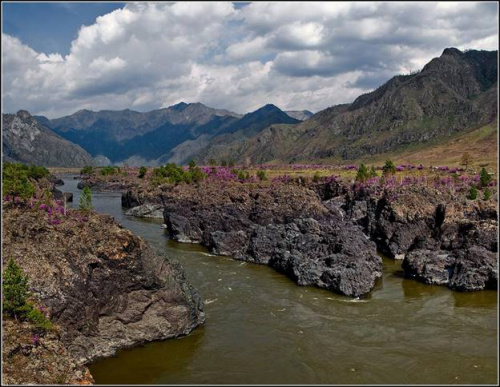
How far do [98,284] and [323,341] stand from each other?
17.8 metres

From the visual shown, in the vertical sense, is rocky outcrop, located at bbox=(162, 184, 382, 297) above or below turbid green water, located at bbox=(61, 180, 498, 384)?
above

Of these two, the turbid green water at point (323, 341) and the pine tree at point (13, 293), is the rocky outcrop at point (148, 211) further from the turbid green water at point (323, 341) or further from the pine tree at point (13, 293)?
the pine tree at point (13, 293)

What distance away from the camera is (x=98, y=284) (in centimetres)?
3139

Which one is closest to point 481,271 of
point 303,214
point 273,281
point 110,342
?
point 273,281

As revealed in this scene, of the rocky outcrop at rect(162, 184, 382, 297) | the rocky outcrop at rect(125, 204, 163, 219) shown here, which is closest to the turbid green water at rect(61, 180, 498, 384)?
the rocky outcrop at rect(162, 184, 382, 297)

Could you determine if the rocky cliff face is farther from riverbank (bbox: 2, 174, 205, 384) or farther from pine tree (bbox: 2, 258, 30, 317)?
pine tree (bbox: 2, 258, 30, 317)

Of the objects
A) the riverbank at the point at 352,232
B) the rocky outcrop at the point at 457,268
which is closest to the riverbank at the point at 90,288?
the riverbank at the point at 352,232

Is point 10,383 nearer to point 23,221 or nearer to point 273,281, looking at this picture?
point 23,221

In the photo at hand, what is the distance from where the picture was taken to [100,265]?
31.9 metres

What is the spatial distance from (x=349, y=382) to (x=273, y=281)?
21672mm

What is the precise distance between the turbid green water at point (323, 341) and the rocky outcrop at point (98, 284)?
1498 mm

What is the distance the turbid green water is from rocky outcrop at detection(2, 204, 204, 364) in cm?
150

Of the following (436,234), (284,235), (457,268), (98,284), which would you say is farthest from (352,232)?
(98,284)

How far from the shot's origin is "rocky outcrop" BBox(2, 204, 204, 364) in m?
29.0
